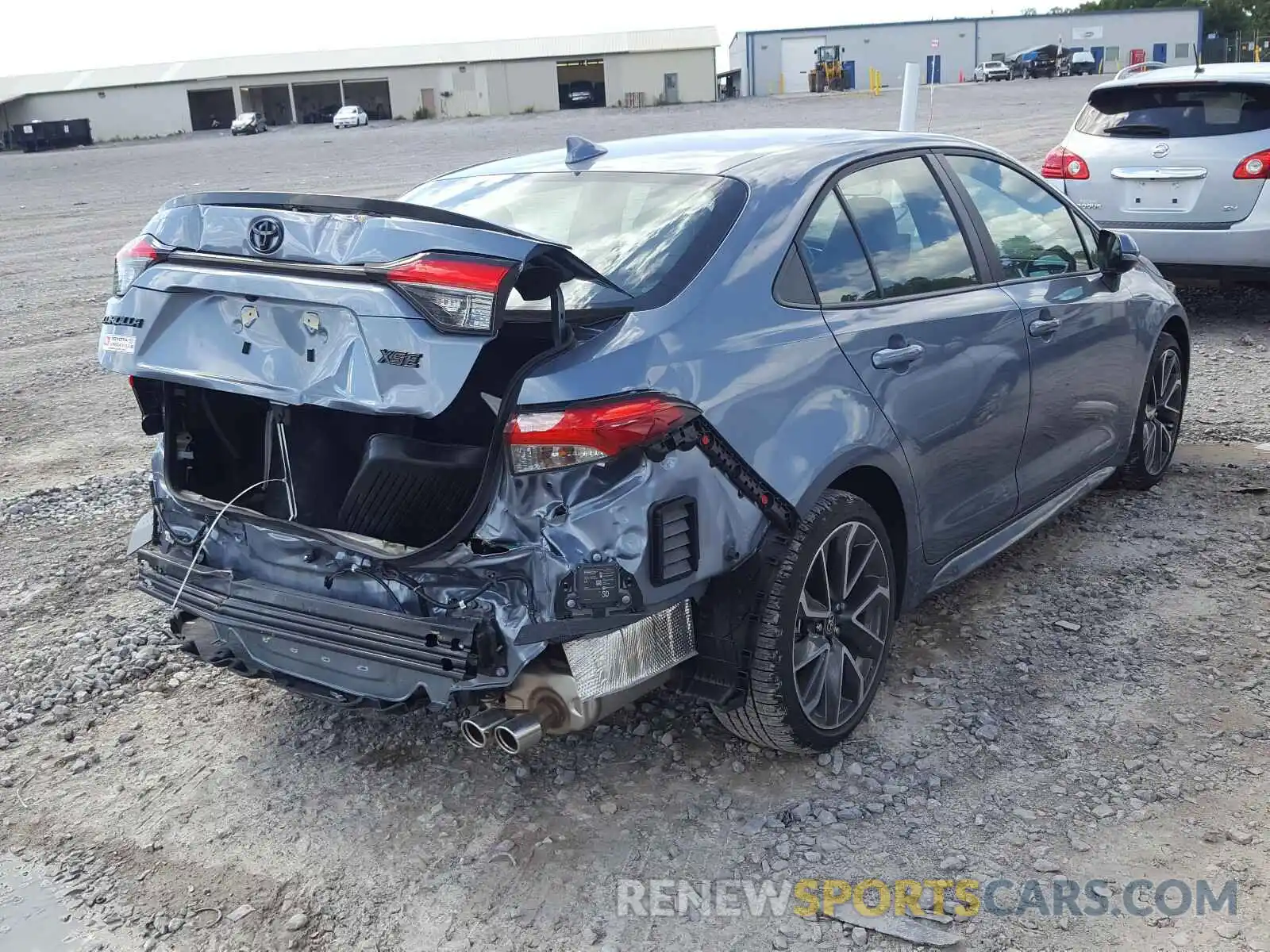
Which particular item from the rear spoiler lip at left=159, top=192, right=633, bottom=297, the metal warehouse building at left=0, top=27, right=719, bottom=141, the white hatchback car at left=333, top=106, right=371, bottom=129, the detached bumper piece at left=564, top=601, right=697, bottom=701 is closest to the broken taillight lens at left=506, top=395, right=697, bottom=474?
the rear spoiler lip at left=159, top=192, right=633, bottom=297

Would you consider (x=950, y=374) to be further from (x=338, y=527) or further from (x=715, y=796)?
(x=338, y=527)

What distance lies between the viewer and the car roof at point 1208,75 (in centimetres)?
827

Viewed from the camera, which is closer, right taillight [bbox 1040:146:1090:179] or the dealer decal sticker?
the dealer decal sticker

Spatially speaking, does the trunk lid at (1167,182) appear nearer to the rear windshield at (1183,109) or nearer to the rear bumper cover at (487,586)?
the rear windshield at (1183,109)

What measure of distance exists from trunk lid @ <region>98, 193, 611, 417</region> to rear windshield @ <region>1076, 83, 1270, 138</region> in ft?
22.7

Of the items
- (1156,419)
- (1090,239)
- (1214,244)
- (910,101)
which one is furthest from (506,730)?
(910,101)

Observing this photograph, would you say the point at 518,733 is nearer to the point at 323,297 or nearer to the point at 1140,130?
the point at 323,297

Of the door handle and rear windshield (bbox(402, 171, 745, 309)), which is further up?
rear windshield (bbox(402, 171, 745, 309))

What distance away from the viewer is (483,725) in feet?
10.1

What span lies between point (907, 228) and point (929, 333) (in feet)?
1.35

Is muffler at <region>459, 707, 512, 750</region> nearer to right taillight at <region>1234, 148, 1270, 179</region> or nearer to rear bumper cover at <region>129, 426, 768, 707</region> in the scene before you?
rear bumper cover at <region>129, 426, 768, 707</region>

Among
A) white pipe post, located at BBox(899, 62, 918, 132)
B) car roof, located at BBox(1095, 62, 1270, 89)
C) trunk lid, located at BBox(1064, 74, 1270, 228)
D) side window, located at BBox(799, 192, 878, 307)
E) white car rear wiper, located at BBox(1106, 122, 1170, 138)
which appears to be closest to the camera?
side window, located at BBox(799, 192, 878, 307)

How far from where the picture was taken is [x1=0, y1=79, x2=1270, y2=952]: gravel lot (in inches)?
117

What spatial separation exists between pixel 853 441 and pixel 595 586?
954 mm
